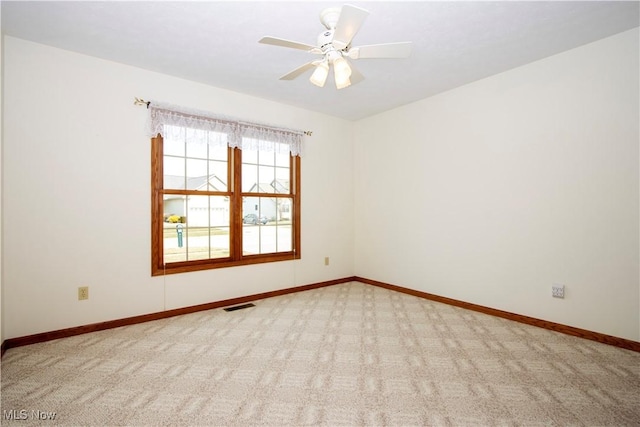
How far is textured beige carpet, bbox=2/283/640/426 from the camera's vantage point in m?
1.77

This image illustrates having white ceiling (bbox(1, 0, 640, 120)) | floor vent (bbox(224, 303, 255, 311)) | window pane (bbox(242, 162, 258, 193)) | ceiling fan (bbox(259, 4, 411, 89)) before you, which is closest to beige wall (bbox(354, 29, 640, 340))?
white ceiling (bbox(1, 0, 640, 120))

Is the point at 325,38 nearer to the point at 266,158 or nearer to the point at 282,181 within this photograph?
the point at 266,158

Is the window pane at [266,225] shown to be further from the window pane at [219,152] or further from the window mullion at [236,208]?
the window pane at [219,152]

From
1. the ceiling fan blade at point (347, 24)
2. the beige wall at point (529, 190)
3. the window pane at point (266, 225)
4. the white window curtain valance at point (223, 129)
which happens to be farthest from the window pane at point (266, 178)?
the ceiling fan blade at point (347, 24)

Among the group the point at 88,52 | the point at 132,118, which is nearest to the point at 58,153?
the point at 132,118

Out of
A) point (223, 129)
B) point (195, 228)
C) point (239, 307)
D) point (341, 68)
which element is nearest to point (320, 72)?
point (341, 68)

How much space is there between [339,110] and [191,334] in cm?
340

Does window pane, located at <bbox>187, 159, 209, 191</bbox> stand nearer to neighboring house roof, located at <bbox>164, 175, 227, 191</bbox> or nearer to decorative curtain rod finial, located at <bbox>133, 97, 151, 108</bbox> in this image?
neighboring house roof, located at <bbox>164, 175, 227, 191</bbox>

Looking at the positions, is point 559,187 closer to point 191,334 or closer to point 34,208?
point 191,334

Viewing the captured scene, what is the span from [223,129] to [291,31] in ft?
5.08

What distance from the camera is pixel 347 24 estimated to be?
185cm

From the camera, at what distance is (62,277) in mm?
2814

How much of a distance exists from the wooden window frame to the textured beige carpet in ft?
2.02

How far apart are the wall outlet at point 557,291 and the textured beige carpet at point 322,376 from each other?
0.35 metres
